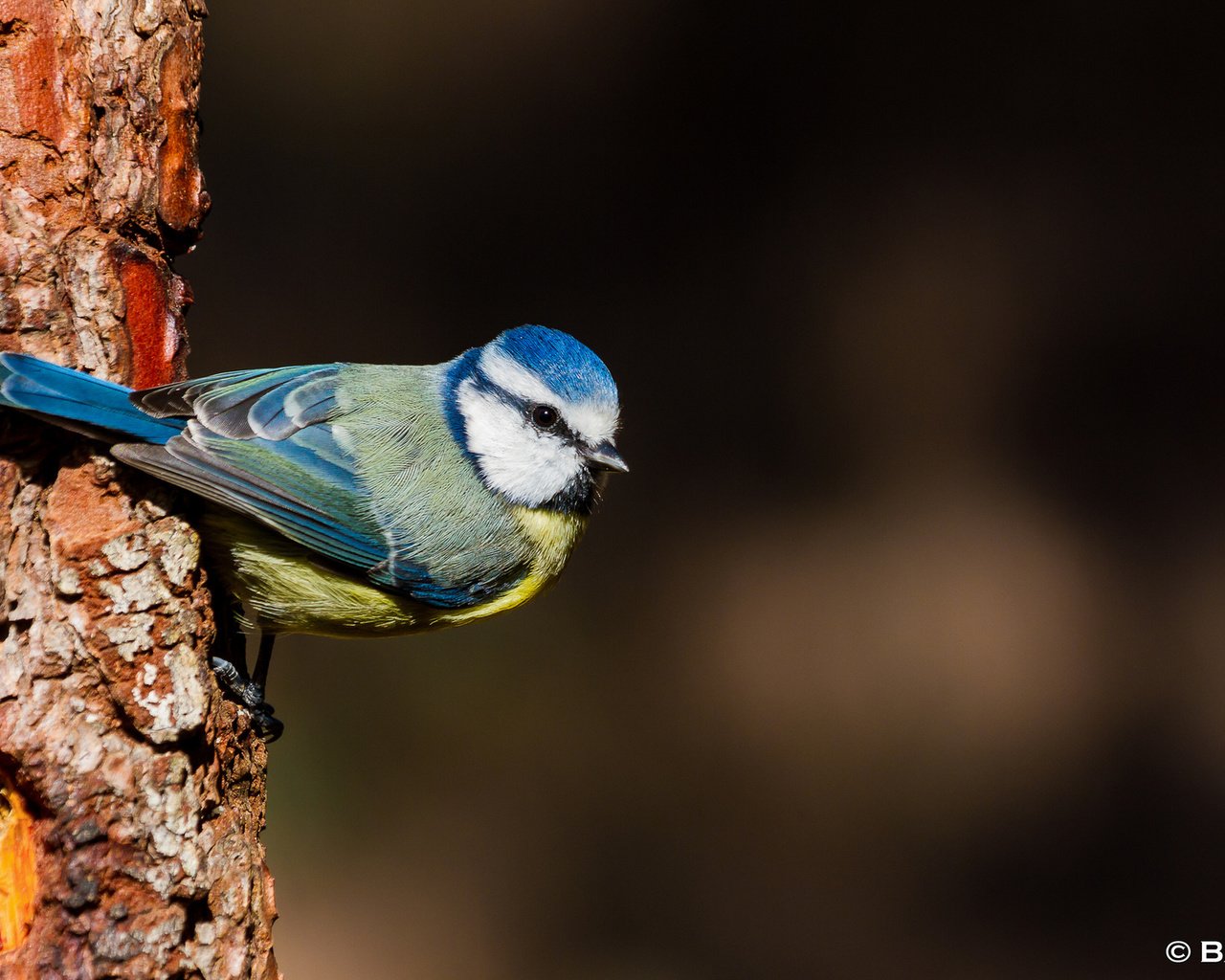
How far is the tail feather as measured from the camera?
1610 millimetres

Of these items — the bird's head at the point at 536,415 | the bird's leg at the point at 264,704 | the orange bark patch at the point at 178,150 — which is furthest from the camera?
the bird's head at the point at 536,415

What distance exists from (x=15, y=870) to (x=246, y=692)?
42 centimetres

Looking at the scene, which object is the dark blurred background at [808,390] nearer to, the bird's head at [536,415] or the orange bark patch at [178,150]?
the bird's head at [536,415]

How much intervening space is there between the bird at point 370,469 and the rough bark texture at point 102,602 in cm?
9

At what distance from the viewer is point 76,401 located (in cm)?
165

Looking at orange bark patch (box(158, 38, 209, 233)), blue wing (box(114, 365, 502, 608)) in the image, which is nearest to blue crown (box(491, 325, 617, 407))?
blue wing (box(114, 365, 502, 608))

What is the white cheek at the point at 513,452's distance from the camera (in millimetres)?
2207

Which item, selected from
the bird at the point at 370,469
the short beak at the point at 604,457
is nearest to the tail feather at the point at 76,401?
the bird at the point at 370,469

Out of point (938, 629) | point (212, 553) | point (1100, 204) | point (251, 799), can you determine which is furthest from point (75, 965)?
point (1100, 204)

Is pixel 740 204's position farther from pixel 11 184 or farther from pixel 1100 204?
pixel 11 184

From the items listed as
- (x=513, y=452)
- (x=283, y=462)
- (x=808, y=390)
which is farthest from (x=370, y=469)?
(x=808, y=390)

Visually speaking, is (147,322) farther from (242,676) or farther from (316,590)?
(242,676)

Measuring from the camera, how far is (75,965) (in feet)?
5.37

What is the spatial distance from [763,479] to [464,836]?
147 cm
